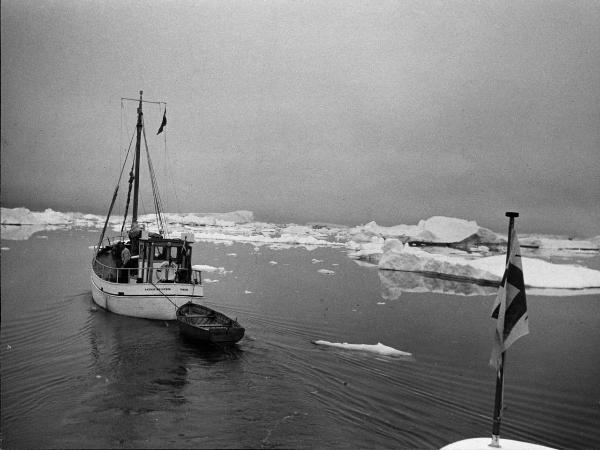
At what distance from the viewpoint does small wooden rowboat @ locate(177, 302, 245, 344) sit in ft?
38.2

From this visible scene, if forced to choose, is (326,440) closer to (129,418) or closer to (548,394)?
(129,418)

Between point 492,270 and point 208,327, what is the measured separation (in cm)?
2721

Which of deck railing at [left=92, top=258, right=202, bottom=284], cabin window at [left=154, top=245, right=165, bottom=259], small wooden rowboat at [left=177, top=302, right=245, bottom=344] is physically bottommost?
small wooden rowboat at [left=177, top=302, right=245, bottom=344]

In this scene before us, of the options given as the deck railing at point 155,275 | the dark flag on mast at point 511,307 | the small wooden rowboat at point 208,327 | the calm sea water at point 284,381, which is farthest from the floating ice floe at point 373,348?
the dark flag on mast at point 511,307

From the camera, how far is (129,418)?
24.0ft

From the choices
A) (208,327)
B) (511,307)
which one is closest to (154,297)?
(208,327)

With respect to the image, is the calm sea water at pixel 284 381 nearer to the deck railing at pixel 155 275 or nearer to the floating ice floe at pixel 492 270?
the deck railing at pixel 155 275

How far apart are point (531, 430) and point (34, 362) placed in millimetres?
11886

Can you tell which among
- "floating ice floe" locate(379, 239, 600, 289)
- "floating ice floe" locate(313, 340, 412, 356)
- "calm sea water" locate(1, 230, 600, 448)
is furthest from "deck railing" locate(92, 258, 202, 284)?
"floating ice floe" locate(379, 239, 600, 289)

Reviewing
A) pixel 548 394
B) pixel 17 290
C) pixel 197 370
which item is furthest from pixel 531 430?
pixel 17 290

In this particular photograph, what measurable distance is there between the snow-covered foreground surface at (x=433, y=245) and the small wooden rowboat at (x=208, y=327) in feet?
23.7

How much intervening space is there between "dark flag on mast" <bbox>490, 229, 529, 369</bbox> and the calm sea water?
104 inches

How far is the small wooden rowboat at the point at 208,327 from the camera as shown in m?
11.7

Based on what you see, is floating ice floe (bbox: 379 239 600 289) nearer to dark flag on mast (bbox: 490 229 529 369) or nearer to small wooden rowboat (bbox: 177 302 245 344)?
small wooden rowboat (bbox: 177 302 245 344)
